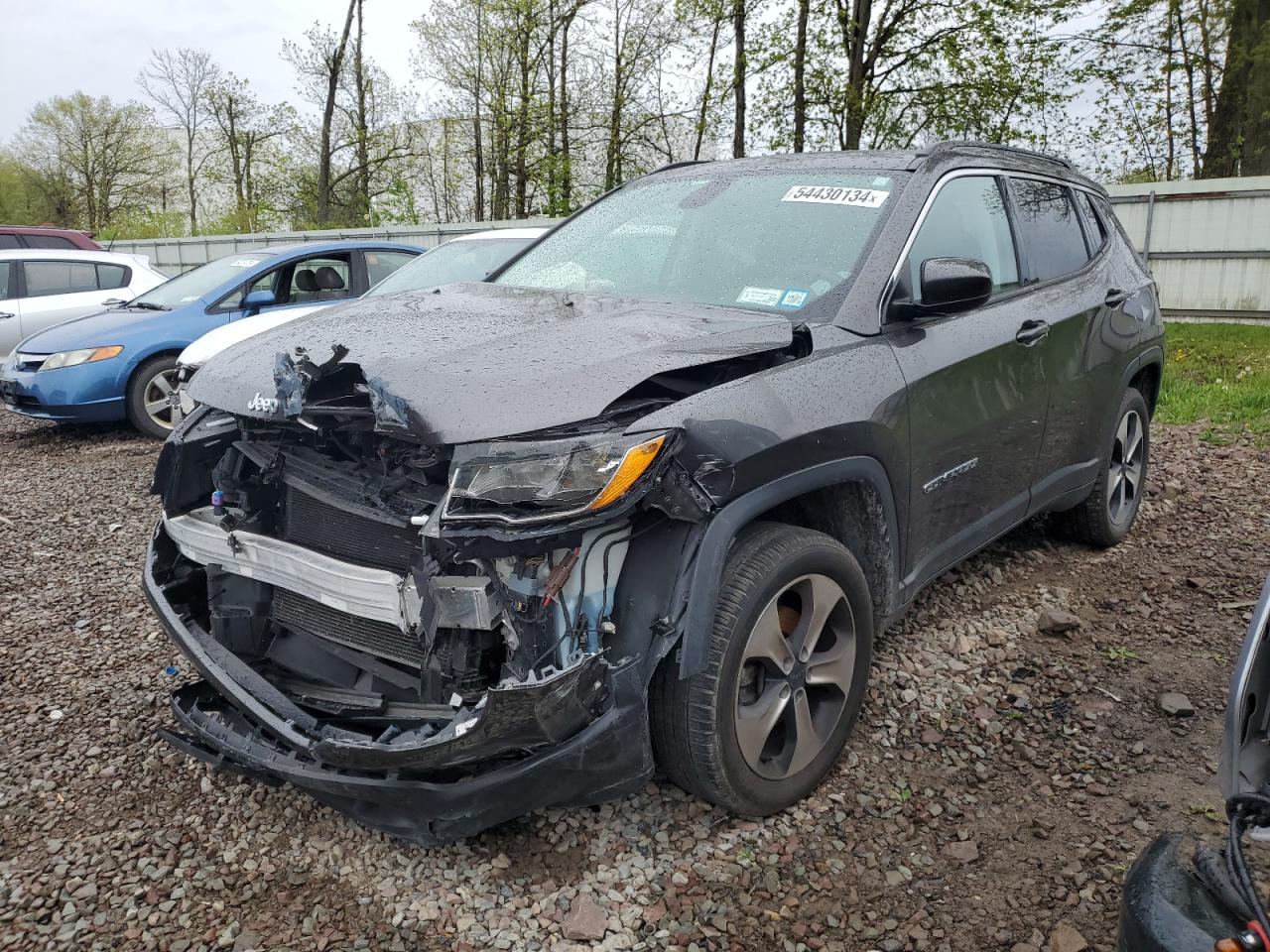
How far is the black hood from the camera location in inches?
85.2

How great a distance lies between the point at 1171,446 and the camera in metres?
6.71

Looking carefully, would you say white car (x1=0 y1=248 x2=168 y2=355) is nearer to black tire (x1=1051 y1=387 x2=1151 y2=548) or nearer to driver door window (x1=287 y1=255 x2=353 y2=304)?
driver door window (x1=287 y1=255 x2=353 y2=304)

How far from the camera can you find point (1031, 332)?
11.4 ft

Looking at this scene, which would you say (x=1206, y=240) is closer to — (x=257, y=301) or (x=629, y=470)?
(x=257, y=301)

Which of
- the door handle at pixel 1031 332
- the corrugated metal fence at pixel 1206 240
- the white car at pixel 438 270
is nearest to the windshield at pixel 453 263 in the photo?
the white car at pixel 438 270

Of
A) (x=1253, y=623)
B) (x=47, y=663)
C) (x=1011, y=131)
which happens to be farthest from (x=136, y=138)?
(x=1253, y=623)

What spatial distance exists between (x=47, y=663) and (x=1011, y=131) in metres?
21.6

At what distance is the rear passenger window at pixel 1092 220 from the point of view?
14.3ft

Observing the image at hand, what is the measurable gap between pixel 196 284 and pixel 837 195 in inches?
284

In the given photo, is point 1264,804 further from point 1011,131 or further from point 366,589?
point 1011,131

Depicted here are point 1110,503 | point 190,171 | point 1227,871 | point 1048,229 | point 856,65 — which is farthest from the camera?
point 190,171

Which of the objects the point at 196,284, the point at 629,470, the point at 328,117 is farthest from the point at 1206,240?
the point at 328,117

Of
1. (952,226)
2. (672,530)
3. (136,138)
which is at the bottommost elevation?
(672,530)

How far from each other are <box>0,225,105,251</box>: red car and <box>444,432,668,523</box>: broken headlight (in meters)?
13.0
